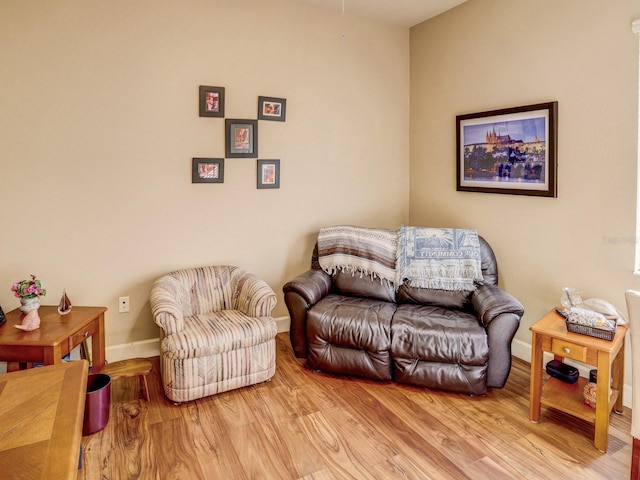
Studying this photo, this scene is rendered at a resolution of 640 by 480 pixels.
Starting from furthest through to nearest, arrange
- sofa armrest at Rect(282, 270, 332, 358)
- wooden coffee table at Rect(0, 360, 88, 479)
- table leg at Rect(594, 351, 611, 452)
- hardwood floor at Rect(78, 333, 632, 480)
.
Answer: sofa armrest at Rect(282, 270, 332, 358) < table leg at Rect(594, 351, 611, 452) < hardwood floor at Rect(78, 333, 632, 480) < wooden coffee table at Rect(0, 360, 88, 479)

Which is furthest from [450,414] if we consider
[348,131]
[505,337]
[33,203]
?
[33,203]

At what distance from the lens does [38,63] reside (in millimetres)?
2801

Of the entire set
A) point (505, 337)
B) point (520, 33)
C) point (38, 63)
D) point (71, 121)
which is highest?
point (520, 33)

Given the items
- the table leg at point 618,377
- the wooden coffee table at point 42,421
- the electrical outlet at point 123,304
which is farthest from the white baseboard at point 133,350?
the table leg at point 618,377

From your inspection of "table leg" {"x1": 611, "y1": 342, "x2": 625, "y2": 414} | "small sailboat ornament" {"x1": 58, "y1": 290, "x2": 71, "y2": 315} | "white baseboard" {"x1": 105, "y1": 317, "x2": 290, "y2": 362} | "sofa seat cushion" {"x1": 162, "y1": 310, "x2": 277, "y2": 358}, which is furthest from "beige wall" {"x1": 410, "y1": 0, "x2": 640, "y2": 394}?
"small sailboat ornament" {"x1": 58, "y1": 290, "x2": 71, "y2": 315}

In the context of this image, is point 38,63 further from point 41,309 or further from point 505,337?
point 505,337

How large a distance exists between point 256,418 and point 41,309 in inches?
62.2

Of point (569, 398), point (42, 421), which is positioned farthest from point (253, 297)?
point (569, 398)

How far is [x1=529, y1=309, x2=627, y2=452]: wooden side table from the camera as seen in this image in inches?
86.5

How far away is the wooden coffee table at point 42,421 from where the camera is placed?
1.12 m

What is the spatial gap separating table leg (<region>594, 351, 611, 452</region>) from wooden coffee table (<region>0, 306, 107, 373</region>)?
283 centimetres

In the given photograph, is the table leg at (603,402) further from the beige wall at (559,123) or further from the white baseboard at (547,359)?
the beige wall at (559,123)

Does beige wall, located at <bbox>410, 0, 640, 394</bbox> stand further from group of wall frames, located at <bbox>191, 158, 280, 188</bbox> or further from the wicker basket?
group of wall frames, located at <bbox>191, 158, 280, 188</bbox>

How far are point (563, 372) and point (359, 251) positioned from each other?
160 cm
